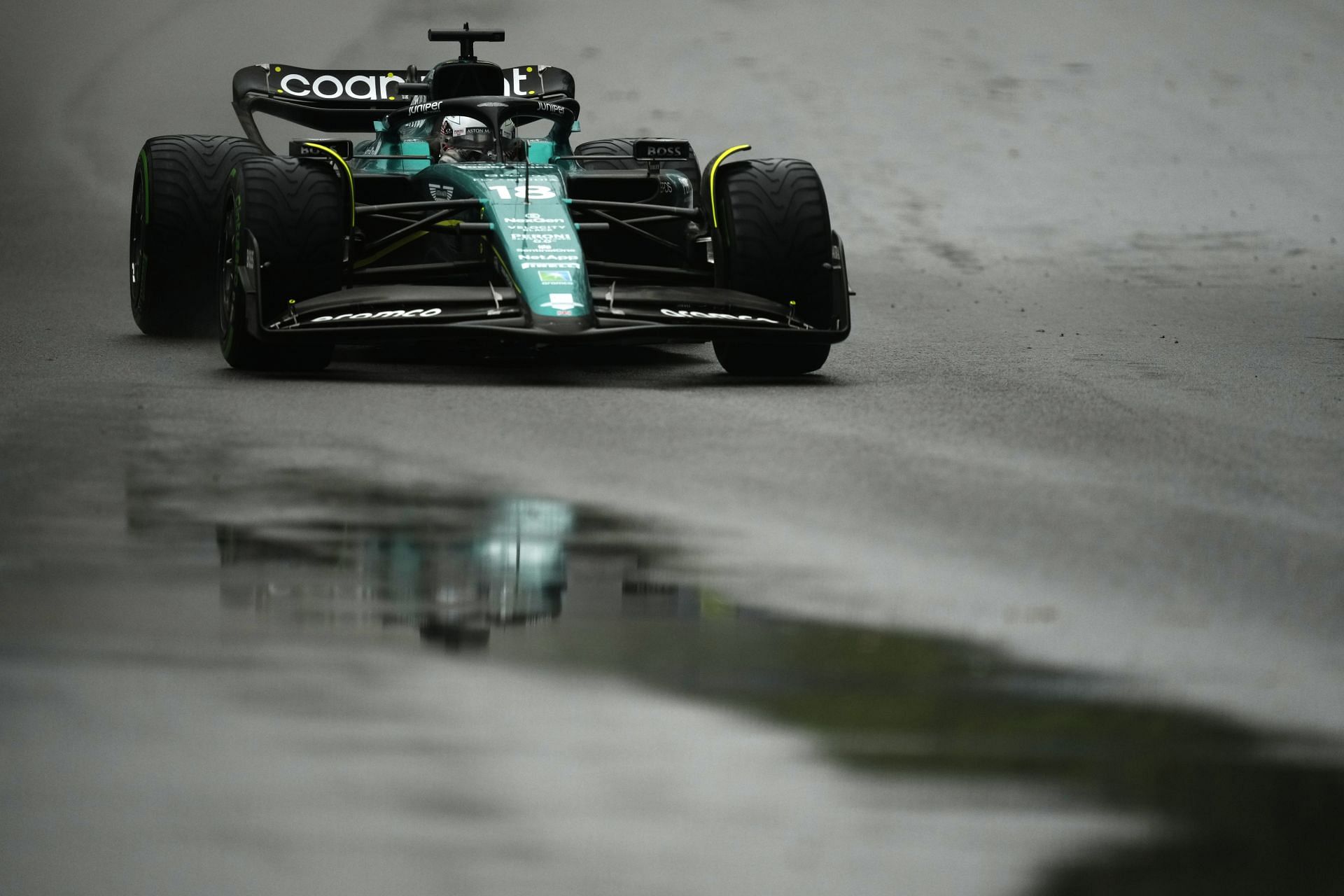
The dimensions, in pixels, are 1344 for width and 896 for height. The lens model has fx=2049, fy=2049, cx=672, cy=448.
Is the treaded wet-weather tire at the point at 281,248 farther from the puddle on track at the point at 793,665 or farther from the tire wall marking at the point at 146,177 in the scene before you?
the puddle on track at the point at 793,665

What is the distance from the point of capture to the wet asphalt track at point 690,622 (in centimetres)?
312

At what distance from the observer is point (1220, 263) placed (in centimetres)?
2064

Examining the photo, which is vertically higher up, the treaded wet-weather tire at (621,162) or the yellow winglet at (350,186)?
the yellow winglet at (350,186)

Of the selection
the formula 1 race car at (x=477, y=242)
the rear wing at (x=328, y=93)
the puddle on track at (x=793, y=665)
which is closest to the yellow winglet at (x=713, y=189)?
the formula 1 race car at (x=477, y=242)

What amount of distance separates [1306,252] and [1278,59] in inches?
442

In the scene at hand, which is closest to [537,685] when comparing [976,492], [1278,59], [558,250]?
[976,492]

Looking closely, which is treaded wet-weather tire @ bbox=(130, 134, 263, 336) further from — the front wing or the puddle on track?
the puddle on track

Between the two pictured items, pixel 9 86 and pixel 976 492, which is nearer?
pixel 976 492

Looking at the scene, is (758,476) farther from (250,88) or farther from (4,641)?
(250,88)

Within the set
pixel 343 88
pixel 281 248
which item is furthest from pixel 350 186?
pixel 343 88

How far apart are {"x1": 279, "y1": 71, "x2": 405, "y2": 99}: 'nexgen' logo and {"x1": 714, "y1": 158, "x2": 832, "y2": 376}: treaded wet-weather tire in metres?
3.64

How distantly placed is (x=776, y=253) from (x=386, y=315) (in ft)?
7.05

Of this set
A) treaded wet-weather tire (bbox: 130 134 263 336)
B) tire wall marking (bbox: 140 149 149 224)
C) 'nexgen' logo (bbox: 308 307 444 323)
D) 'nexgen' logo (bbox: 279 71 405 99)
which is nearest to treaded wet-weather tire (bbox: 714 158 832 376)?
'nexgen' logo (bbox: 308 307 444 323)

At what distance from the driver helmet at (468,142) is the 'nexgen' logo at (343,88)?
2.16m
